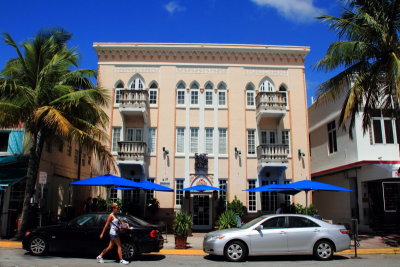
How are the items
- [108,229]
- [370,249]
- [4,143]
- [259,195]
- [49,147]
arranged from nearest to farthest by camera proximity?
[108,229] → [370,249] → [4,143] → [49,147] → [259,195]

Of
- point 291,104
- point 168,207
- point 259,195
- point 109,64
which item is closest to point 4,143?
point 109,64

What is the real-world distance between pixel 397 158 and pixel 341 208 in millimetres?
4705

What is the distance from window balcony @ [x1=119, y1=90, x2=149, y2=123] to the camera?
2100cm

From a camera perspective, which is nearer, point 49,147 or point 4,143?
point 4,143

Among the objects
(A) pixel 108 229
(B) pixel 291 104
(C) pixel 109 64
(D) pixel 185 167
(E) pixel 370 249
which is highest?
(C) pixel 109 64

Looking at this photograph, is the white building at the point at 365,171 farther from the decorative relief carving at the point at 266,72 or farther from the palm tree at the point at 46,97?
the palm tree at the point at 46,97

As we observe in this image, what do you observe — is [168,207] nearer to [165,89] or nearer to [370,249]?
[165,89]

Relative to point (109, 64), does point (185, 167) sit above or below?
below

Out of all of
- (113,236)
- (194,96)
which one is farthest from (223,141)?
(113,236)

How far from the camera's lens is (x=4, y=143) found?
18.2 metres

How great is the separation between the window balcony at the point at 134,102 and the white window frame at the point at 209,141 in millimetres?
4050

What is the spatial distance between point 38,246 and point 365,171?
17.5 metres

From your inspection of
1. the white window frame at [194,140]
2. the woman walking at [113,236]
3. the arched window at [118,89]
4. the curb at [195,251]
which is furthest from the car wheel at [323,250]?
the arched window at [118,89]

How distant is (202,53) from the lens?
23.0m
